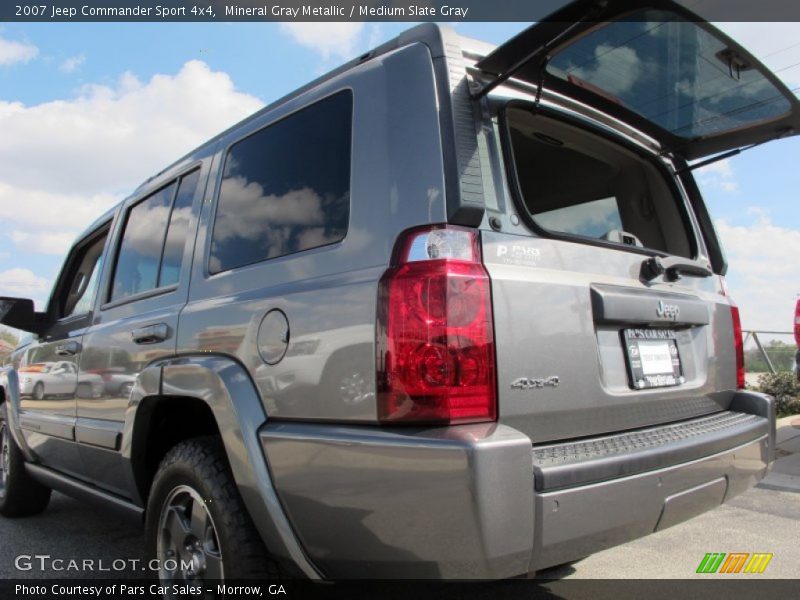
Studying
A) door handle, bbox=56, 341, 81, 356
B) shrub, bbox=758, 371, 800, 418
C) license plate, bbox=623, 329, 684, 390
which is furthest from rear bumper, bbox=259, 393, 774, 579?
shrub, bbox=758, 371, 800, 418

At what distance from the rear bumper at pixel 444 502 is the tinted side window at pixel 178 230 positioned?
1166 millimetres

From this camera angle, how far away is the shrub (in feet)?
25.4

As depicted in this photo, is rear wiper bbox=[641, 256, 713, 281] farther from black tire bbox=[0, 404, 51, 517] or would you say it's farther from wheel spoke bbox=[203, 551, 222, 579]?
black tire bbox=[0, 404, 51, 517]

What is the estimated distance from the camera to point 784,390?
791 centimetres

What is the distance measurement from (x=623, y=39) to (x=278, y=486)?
1.80 m

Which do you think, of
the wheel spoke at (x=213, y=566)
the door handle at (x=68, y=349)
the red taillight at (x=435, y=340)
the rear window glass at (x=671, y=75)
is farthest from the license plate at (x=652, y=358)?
the door handle at (x=68, y=349)

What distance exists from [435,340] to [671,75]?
4.85ft

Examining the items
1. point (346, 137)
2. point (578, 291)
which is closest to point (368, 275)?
point (346, 137)

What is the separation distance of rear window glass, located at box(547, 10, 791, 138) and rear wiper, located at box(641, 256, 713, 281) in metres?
0.64

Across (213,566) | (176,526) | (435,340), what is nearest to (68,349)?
(176,526)

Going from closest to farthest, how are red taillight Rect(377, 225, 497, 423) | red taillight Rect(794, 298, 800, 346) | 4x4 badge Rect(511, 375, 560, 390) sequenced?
1. red taillight Rect(377, 225, 497, 423)
2. 4x4 badge Rect(511, 375, 560, 390)
3. red taillight Rect(794, 298, 800, 346)

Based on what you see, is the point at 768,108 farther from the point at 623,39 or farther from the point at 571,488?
the point at 571,488

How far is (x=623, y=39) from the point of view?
6.67ft

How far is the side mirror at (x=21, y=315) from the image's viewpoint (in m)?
3.96
